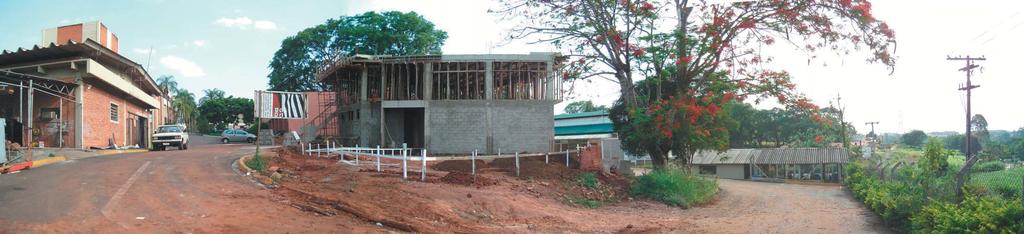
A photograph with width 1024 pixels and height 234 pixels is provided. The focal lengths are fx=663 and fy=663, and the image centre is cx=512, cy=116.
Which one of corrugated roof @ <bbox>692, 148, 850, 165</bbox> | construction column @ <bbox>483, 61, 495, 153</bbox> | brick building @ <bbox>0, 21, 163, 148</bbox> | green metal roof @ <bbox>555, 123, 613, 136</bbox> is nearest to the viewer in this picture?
brick building @ <bbox>0, 21, 163, 148</bbox>

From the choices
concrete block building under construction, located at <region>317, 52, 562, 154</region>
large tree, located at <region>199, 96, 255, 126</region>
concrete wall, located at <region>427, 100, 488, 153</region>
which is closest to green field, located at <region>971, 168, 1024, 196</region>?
concrete block building under construction, located at <region>317, 52, 562, 154</region>

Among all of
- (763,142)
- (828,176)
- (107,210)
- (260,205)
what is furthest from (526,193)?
(763,142)

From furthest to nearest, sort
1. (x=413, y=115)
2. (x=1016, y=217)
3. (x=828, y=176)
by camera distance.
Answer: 1. (x=828, y=176)
2. (x=413, y=115)
3. (x=1016, y=217)

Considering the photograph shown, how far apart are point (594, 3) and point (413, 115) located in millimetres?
16206

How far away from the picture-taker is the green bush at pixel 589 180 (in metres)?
19.5

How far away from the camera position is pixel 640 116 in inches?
858

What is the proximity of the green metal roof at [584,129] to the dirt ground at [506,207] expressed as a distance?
40779 millimetres

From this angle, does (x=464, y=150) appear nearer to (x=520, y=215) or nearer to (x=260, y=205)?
(x=520, y=215)

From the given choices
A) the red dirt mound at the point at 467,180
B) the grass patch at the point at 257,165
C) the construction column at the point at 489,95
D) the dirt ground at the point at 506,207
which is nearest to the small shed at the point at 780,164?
the construction column at the point at 489,95

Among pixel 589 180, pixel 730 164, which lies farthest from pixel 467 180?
pixel 730 164

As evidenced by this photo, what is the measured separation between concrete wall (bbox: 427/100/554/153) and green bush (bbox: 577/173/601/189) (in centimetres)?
940

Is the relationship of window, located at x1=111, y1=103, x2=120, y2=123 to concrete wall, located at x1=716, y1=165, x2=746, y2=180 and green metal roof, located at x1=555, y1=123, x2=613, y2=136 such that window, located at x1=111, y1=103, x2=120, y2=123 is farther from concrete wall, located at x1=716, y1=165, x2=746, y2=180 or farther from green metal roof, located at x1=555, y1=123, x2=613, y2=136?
concrete wall, located at x1=716, y1=165, x2=746, y2=180

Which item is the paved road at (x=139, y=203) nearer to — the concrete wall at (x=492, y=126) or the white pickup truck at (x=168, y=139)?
the concrete wall at (x=492, y=126)

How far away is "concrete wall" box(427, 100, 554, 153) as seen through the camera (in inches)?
1172
